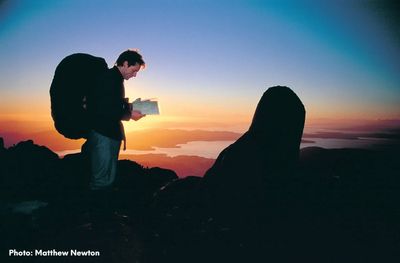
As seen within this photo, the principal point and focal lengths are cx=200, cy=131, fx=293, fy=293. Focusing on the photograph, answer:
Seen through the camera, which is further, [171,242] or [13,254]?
[171,242]

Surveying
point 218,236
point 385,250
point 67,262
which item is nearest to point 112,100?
point 67,262

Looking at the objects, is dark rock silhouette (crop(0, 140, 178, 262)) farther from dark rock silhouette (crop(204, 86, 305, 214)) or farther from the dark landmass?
dark rock silhouette (crop(204, 86, 305, 214))

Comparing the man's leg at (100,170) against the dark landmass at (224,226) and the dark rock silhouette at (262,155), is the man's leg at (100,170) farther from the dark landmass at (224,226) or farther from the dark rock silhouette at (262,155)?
the dark rock silhouette at (262,155)

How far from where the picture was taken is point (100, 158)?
445 cm

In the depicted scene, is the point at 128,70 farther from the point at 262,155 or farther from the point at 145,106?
the point at 262,155

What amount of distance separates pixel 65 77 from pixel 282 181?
Result: 3.53 meters

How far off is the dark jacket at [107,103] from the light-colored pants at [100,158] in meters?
0.12

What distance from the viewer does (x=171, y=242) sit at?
172 inches

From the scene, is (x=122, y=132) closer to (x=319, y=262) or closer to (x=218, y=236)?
(x=218, y=236)

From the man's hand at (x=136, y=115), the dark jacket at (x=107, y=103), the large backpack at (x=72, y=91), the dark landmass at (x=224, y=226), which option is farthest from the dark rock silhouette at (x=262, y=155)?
the large backpack at (x=72, y=91)

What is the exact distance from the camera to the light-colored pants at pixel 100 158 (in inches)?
175

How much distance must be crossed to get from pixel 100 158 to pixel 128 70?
4.65 feet

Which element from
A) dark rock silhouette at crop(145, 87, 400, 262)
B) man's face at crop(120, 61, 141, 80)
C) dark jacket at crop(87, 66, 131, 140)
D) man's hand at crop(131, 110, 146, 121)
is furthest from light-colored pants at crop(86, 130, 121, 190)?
dark rock silhouette at crop(145, 87, 400, 262)

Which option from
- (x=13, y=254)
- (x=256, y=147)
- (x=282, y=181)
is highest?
(x=256, y=147)
